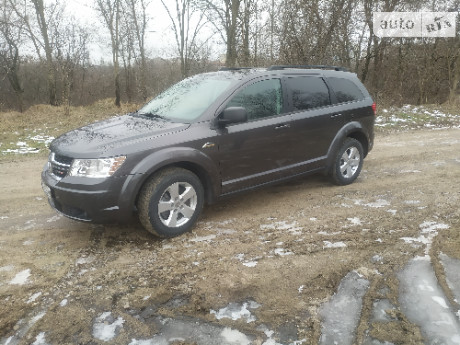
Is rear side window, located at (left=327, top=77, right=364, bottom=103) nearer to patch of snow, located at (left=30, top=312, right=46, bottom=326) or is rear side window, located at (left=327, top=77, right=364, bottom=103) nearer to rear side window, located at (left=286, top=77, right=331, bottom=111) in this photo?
rear side window, located at (left=286, top=77, right=331, bottom=111)

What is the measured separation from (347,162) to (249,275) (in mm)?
3218

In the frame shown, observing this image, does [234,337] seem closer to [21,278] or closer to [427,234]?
[21,278]

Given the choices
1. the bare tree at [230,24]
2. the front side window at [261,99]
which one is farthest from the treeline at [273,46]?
the front side window at [261,99]

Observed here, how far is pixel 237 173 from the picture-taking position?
14.3 ft

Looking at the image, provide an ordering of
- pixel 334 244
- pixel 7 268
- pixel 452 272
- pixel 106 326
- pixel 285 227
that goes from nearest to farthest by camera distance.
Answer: pixel 106 326
pixel 452 272
pixel 7 268
pixel 334 244
pixel 285 227

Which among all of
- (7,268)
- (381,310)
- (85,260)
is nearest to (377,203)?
(381,310)

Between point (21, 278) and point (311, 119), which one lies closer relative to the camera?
point (21, 278)

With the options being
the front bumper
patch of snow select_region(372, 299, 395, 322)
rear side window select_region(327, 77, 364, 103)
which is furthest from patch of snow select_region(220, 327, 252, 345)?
rear side window select_region(327, 77, 364, 103)

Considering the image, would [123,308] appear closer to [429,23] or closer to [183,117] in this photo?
[183,117]

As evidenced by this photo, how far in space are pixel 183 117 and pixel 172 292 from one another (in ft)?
6.69

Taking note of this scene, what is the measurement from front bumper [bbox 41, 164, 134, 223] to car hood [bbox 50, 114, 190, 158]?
0.89 feet

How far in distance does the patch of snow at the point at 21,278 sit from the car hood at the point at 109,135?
3.79ft

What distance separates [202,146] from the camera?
13.1 feet

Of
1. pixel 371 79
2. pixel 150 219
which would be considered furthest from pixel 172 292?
pixel 371 79
